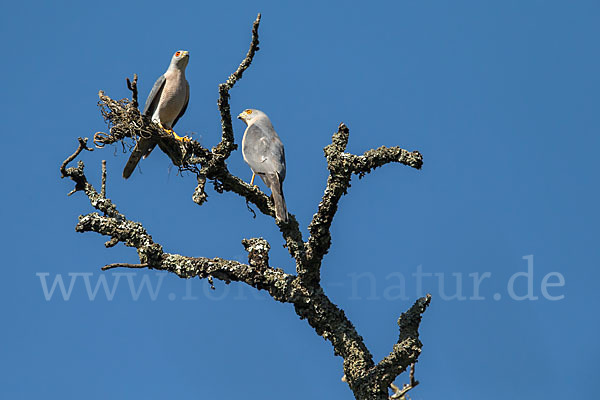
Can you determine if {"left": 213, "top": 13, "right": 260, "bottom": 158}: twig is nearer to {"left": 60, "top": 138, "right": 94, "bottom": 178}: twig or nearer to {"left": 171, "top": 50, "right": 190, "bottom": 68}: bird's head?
{"left": 60, "top": 138, "right": 94, "bottom": 178}: twig

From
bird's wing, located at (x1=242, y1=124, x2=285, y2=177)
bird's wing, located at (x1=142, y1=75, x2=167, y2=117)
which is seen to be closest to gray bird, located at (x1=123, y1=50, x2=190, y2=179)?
bird's wing, located at (x1=142, y1=75, x2=167, y2=117)

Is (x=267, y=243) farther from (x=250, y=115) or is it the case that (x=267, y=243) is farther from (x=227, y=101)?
(x=250, y=115)

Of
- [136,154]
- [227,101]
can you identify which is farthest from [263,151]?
[136,154]

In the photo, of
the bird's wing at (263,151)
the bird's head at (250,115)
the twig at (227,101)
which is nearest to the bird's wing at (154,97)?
the bird's head at (250,115)

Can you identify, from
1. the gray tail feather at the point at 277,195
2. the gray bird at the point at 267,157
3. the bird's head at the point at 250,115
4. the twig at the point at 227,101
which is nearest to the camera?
the twig at the point at 227,101

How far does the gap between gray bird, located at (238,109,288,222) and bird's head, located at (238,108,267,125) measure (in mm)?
204

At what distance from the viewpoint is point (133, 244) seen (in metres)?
6.32

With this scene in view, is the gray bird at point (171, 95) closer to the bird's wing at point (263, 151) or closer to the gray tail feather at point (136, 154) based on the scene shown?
the gray tail feather at point (136, 154)

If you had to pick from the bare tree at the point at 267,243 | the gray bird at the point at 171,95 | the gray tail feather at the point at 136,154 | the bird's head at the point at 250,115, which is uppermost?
the gray bird at the point at 171,95

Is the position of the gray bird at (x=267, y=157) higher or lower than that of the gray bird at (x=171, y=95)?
lower

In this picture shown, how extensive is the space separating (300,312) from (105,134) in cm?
251

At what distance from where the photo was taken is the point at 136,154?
24.7ft

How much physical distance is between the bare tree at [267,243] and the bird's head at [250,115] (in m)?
1.51

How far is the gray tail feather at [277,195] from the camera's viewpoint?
6.13 meters
